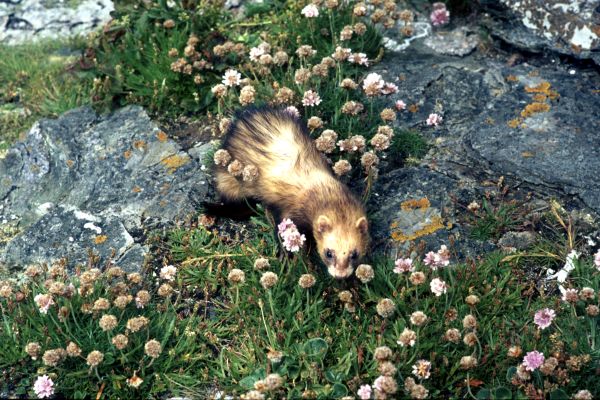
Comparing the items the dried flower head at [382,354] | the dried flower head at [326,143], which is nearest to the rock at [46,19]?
the dried flower head at [326,143]

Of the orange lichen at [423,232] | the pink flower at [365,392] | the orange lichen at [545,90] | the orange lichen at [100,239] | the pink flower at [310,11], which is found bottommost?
the orange lichen at [423,232]

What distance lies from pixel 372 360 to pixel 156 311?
1.56 metres

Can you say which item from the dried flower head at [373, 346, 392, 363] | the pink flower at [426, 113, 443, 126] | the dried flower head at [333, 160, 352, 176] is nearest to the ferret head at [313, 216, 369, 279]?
the dried flower head at [333, 160, 352, 176]

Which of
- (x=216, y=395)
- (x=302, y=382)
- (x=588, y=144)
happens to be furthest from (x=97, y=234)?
(x=588, y=144)

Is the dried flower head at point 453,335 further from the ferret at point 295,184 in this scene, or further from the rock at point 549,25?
the rock at point 549,25

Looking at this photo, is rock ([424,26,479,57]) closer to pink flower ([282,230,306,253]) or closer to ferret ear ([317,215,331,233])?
ferret ear ([317,215,331,233])

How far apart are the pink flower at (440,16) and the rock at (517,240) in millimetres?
3047

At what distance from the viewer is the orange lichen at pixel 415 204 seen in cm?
635

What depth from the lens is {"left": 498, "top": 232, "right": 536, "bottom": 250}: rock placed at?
6.00 metres

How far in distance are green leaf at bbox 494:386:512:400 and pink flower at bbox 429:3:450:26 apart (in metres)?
4.64

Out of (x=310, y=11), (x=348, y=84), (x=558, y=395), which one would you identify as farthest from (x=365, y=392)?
(x=310, y=11)

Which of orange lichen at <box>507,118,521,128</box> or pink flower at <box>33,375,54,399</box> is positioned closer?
pink flower at <box>33,375,54,399</box>

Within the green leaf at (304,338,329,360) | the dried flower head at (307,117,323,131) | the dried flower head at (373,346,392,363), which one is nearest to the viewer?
the dried flower head at (373,346,392,363)

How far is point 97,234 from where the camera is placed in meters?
6.42
